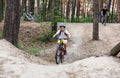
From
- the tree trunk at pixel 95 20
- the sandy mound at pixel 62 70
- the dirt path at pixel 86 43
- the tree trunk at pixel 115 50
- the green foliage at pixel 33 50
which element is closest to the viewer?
the sandy mound at pixel 62 70

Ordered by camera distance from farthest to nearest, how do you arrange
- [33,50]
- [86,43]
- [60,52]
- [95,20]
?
[95,20]
[86,43]
[33,50]
[60,52]

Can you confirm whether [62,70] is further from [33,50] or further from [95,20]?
[95,20]

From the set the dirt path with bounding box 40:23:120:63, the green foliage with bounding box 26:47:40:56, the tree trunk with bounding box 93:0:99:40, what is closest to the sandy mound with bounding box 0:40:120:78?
the dirt path with bounding box 40:23:120:63

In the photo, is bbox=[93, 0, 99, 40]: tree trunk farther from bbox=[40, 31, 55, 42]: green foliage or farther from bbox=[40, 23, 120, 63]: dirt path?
bbox=[40, 31, 55, 42]: green foliage

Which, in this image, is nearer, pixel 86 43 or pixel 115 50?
pixel 115 50

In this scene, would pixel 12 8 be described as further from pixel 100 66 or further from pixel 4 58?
pixel 100 66

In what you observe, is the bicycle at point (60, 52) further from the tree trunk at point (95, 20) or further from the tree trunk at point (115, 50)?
the tree trunk at point (95, 20)

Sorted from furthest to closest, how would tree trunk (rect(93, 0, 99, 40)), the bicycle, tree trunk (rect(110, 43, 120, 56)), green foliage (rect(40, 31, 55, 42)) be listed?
1. green foliage (rect(40, 31, 55, 42))
2. tree trunk (rect(93, 0, 99, 40))
3. the bicycle
4. tree trunk (rect(110, 43, 120, 56))

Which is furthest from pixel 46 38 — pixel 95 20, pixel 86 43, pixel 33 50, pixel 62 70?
pixel 62 70

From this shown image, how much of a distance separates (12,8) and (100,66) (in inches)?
294

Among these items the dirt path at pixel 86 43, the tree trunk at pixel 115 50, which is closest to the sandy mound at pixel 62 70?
the tree trunk at pixel 115 50

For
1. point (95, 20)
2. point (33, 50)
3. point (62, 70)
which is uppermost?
point (95, 20)

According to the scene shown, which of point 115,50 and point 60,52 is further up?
point 115,50

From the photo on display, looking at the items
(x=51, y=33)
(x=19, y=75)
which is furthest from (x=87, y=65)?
(x=51, y=33)
